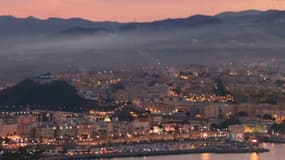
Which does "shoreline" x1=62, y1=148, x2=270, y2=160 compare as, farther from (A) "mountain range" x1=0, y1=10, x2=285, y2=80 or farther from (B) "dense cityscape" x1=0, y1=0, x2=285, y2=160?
(A) "mountain range" x1=0, y1=10, x2=285, y2=80

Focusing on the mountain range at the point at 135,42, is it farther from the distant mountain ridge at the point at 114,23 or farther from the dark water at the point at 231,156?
the dark water at the point at 231,156

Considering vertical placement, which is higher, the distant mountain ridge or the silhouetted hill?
the distant mountain ridge

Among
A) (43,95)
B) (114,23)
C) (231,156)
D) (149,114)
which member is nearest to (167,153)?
(231,156)

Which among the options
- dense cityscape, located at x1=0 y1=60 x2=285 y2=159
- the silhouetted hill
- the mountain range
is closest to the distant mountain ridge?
the mountain range

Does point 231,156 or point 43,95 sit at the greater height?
point 43,95

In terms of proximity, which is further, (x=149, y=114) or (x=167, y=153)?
(x=149, y=114)

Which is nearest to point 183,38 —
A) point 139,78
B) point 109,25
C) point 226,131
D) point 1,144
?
point 109,25

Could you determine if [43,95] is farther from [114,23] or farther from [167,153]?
[114,23]
